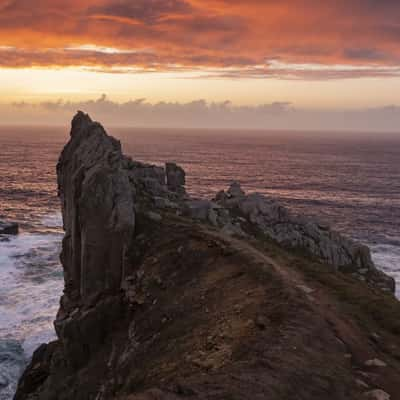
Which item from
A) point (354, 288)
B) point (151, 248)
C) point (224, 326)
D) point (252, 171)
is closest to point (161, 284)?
point (151, 248)

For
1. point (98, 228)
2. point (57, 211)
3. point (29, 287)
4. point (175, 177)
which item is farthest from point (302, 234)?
point (57, 211)

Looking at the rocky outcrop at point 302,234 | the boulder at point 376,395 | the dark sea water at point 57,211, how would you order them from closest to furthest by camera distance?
the boulder at point 376,395, the rocky outcrop at point 302,234, the dark sea water at point 57,211

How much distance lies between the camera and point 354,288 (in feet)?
94.4

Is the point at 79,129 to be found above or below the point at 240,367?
above

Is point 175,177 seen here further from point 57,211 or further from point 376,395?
point 376,395

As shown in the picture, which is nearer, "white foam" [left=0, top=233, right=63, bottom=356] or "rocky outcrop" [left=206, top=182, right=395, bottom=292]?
"white foam" [left=0, top=233, right=63, bottom=356]

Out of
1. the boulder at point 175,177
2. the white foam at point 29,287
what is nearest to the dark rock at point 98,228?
the white foam at point 29,287

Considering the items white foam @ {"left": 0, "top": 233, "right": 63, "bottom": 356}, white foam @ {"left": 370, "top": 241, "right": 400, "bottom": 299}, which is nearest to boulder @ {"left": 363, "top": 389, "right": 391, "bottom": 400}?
white foam @ {"left": 0, "top": 233, "right": 63, "bottom": 356}

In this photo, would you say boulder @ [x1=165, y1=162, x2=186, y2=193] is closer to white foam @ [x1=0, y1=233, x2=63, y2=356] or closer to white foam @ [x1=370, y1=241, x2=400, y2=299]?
white foam @ [x1=0, y1=233, x2=63, y2=356]

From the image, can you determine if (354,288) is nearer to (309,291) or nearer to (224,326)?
(309,291)

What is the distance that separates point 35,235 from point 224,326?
6465cm

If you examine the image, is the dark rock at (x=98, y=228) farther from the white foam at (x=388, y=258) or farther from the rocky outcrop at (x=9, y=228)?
the rocky outcrop at (x=9, y=228)

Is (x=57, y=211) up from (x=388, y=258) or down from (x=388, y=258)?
up

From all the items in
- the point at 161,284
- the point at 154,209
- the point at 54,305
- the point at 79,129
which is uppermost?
the point at 79,129
